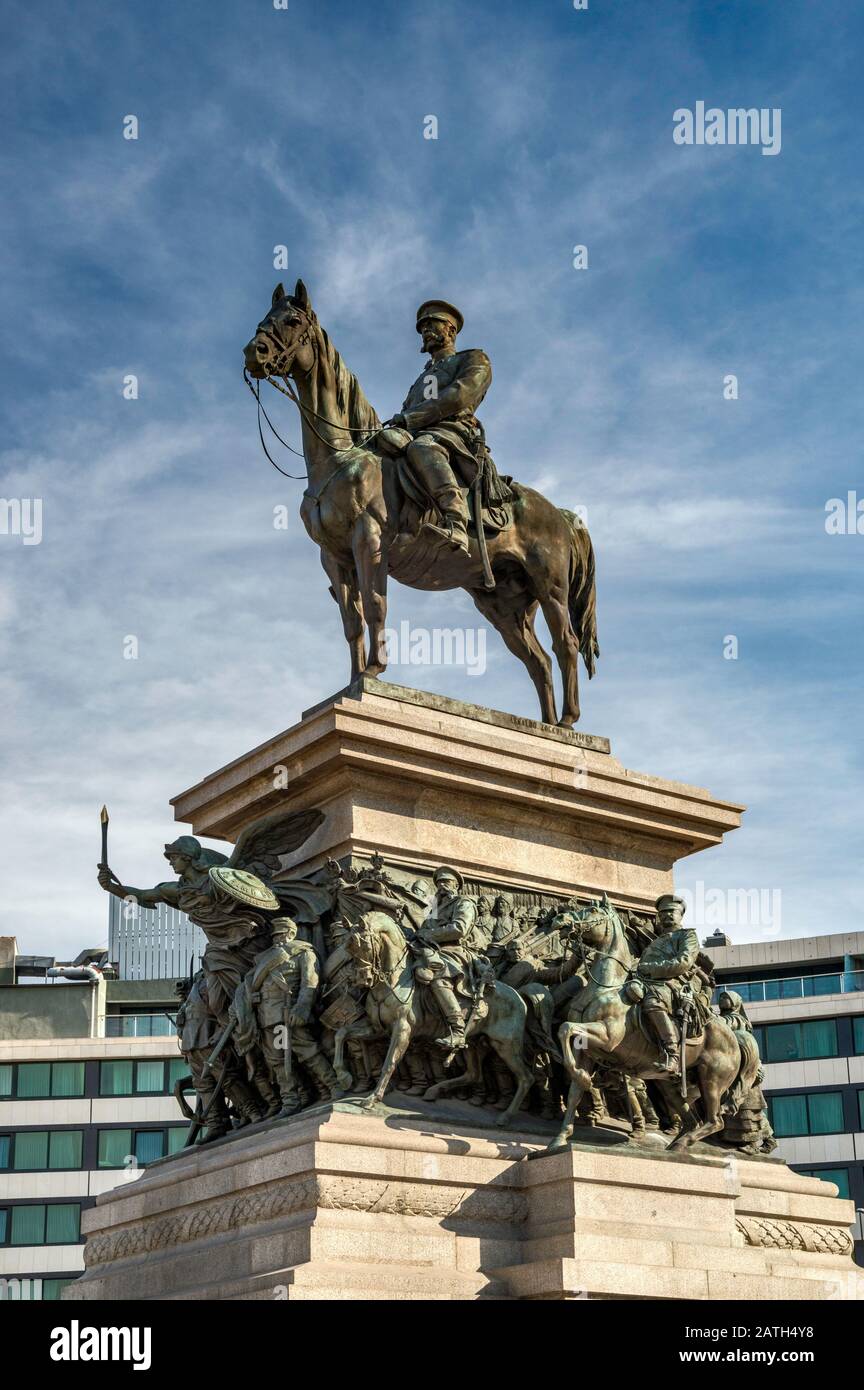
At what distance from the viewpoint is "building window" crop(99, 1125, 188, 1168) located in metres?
65.2

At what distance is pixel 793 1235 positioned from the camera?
18641 millimetres

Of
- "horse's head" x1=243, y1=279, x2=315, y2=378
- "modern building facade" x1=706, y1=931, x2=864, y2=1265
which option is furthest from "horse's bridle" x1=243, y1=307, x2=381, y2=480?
"modern building facade" x1=706, y1=931, x2=864, y2=1265

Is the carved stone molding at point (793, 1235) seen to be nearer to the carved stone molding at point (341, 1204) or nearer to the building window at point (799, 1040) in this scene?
the carved stone molding at point (341, 1204)

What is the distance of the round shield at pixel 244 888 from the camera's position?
1830 cm

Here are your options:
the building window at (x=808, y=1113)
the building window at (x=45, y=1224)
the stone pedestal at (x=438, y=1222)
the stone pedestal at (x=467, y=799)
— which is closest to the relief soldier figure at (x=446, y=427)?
the stone pedestal at (x=467, y=799)

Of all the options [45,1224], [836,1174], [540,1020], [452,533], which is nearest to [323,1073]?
[540,1020]

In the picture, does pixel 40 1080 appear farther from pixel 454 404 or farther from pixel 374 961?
pixel 374 961

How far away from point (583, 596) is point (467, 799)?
4.23 m

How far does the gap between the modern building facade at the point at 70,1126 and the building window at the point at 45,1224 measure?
0.11 ft

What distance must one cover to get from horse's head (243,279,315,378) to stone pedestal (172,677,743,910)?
11.6ft

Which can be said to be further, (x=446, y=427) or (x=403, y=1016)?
(x=446, y=427)

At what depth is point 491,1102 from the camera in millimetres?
17906
